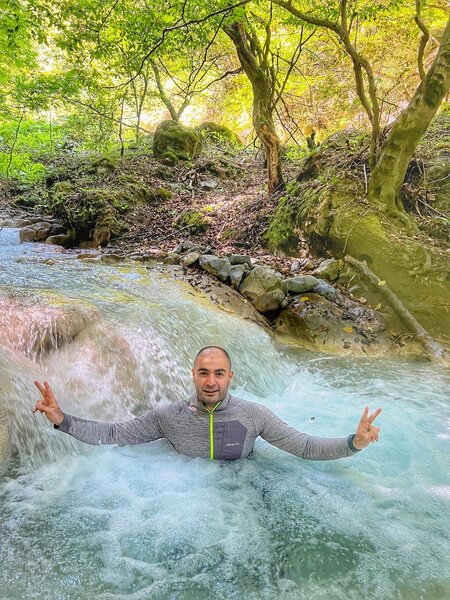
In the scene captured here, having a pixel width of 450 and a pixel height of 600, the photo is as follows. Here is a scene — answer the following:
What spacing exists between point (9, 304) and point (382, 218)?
5770 mm

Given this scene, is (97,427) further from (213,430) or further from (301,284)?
(301,284)

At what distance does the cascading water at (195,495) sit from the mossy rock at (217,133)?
499 inches

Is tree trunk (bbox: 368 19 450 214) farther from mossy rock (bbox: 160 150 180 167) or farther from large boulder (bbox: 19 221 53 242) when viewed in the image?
mossy rock (bbox: 160 150 180 167)

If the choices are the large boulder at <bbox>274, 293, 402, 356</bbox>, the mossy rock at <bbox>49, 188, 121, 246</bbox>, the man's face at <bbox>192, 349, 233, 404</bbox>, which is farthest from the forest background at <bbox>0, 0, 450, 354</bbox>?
the man's face at <bbox>192, 349, 233, 404</bbox>

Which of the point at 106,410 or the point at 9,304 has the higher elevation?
the point at 9,304

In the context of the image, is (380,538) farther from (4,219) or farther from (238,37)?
(4,219)

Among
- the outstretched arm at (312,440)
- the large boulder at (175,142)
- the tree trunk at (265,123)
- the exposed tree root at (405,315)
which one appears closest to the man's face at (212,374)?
the outstretched arm at (312,440)

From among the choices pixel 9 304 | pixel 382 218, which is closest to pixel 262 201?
pixel 382 218

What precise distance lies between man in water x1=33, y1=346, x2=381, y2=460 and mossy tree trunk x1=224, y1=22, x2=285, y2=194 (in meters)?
7.37

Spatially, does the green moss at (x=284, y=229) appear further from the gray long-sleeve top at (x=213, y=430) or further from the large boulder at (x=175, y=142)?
the large boulder at (x=175, y=142)

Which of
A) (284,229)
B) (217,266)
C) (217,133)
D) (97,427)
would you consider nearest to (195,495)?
(97,427)

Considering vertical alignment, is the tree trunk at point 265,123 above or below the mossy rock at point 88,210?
above

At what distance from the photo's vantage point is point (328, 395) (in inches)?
175

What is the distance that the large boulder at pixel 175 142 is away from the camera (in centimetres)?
1393
